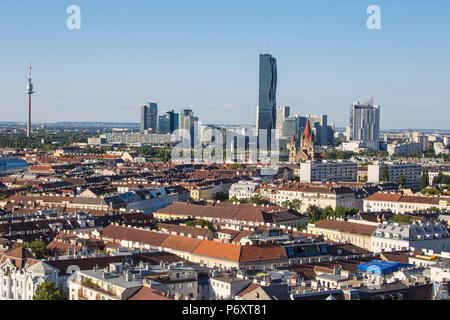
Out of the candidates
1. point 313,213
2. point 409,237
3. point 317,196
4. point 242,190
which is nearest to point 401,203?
point 317,196

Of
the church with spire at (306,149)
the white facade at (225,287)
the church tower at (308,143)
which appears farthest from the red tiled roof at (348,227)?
the church tower at (308,143)

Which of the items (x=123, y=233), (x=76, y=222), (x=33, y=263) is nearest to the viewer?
(x=33, y=263)

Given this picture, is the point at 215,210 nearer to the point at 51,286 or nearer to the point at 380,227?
the point at 380,227

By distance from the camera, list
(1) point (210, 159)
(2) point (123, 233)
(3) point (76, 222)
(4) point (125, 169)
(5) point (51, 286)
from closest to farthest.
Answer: (5) point (51, 286)
(2) point (123, 233)
(3) point (76, 222)
(4) point (125, 169)
(1) point (210, 159)

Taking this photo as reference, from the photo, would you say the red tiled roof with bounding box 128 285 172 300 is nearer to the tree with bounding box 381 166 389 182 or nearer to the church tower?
the tree with bounding box 381 166 389 182

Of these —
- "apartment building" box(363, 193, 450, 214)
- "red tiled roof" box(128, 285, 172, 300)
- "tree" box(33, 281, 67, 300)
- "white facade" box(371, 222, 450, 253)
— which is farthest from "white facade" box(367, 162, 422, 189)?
"red tiled roof" box(128, 285, 172, 300)
